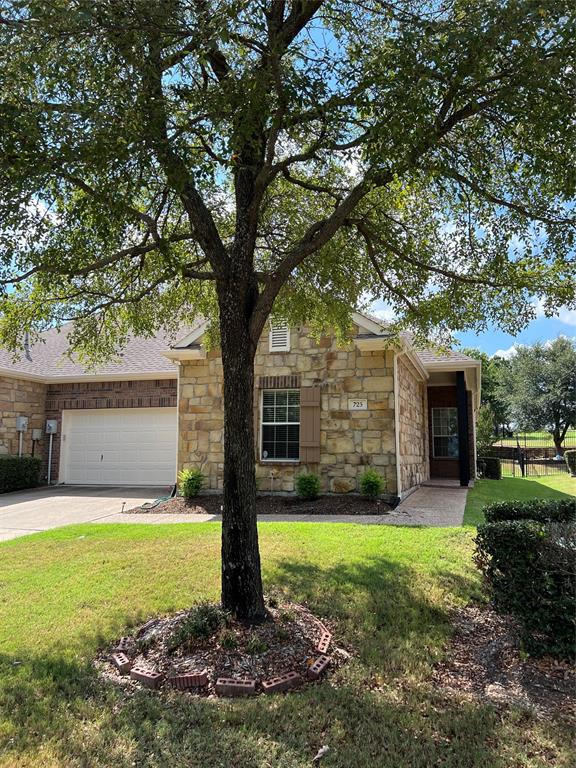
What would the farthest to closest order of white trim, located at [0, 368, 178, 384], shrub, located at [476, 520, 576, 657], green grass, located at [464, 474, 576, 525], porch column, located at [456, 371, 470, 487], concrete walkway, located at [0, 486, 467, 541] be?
white trim, located at [0, 368, 178, 384], porch column, located at [456, 371, 470, 487], green grass, located at [464, 474, 576, 525], concrete walkway, located at [0, 486, 467, 541], shrub, located at [476, 520, 576, 657]

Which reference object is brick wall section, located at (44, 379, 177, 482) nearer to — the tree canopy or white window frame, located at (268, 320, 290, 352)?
white window frame, located at (268, 320, 290, 352)

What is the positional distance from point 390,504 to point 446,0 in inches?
317

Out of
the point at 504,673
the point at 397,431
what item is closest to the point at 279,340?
the point at 397,431

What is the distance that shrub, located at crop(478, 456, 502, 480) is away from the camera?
18781 mm

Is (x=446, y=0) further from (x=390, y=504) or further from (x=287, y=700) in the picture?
(x=390, y=504)

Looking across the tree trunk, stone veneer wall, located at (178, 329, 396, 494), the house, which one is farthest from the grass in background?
the tree trunk

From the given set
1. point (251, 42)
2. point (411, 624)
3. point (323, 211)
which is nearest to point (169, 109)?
point (251, 42)

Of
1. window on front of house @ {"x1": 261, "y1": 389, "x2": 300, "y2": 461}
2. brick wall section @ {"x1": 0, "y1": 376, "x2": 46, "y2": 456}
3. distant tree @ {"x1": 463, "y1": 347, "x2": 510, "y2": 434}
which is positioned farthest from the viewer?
distant tree @ {"x1": 463, "y1": 347, "x2": 510, "y2": 434}

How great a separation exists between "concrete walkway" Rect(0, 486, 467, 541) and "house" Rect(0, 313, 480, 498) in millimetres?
874

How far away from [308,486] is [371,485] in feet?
4.19

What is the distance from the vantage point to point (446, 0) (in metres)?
4.05

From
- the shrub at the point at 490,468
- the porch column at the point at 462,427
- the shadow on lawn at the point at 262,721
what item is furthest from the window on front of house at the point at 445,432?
the shadow on lawn at the point at 262,721

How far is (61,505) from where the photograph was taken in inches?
442

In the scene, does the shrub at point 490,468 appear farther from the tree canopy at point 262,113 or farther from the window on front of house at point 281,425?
the tree canopy at point 262,113
